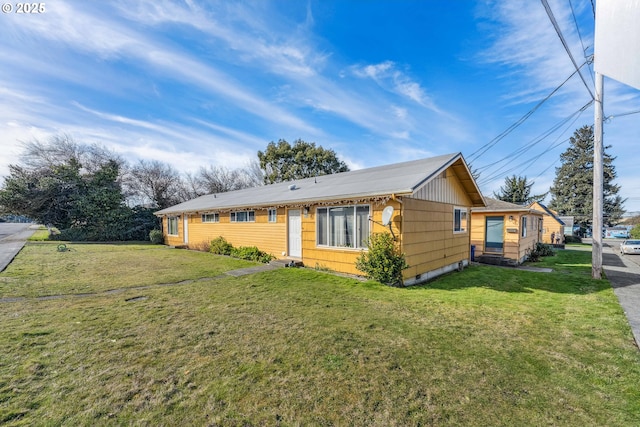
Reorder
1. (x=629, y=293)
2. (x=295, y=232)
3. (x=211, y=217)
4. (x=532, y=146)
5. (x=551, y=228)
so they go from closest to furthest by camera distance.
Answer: (x=629, y=293), (x=295, y=232), (x=532, y=146), (x=211, y=217), (x=551, y=228)

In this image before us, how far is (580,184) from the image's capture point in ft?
120

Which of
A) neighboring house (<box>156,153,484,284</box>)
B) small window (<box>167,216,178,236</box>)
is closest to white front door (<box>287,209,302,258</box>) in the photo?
neighboring house (<box>156,153,484,284</box>)

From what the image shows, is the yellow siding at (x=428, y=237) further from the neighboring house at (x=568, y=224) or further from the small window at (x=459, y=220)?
the neighboring house at (x=568, y=224)

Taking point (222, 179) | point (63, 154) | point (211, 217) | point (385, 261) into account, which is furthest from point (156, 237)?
point (385, 261)

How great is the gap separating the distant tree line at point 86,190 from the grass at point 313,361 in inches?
741

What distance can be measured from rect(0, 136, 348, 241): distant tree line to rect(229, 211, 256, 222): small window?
46.4 feet

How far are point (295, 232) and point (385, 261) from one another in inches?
174

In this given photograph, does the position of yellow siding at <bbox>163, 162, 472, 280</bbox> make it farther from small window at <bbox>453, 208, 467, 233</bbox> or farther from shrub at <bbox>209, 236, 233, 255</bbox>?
shrub at <bbox>209, 236, 233, 255</bbox>

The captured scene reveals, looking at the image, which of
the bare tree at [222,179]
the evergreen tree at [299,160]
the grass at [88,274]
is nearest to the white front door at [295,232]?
the grass at [88,274]

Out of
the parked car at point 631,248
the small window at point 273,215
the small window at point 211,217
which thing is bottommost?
the parked car at point 631,248

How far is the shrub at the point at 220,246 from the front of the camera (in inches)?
555

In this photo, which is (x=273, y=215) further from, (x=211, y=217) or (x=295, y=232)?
(x=211, y=217)

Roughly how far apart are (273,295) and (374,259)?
3003 mm

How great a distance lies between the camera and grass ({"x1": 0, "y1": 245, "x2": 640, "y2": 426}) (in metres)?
2.52
